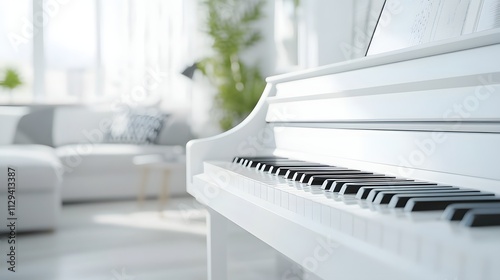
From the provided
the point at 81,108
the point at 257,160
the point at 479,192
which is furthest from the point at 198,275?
the point at 81,108

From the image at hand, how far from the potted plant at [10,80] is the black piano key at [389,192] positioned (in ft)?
16.8

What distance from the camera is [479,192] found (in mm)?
790

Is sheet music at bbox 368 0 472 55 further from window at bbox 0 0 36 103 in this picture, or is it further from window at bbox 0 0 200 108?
window at bbox 0 0 36 103

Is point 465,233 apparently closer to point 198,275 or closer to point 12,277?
point 198,275

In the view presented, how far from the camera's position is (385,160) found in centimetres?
114

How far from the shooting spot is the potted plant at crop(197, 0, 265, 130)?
486 cm

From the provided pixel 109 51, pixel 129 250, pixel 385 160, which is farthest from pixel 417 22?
pixel 109 51

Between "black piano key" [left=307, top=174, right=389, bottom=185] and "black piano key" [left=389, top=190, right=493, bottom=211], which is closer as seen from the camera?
"black piano key" [left=389, top=190, right=493, bottom=211]

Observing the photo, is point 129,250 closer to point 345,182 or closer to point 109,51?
point 345,182

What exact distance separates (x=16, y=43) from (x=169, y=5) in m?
1.73

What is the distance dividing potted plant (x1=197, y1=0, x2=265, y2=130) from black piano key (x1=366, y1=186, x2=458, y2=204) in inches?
157

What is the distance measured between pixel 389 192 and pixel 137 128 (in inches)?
171

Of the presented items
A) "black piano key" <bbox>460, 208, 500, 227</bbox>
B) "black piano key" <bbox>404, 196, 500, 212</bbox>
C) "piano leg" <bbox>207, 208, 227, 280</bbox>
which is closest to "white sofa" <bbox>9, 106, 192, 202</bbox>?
"piano leg" <bbox>207, 208, 227, 280</bbox>

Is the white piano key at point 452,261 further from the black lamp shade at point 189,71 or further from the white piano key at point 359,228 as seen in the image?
the black lamp shade at point 189,71
